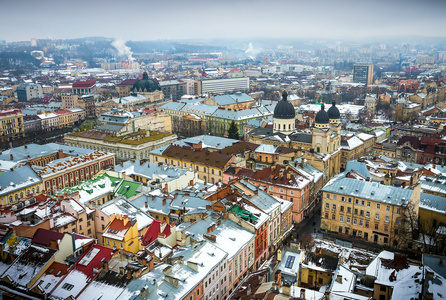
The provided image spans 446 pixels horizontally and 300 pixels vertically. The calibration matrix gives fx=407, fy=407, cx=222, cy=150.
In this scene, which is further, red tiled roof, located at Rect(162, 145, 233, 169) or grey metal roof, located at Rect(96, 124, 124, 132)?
grey metal roof, located at Rect(96, 124, 124, 132)

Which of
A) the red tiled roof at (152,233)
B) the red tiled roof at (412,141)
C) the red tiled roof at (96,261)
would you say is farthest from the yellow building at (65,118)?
the red tiled roof at (96,261)

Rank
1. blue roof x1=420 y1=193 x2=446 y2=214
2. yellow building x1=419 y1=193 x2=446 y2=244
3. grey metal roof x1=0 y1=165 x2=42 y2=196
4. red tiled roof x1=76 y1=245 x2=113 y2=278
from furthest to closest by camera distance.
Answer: grey metal roof x1=0 y1=165 x2=42 y2=196
blue roof x1=420 y1=193 x2=446 y2=214
yellow building x1=419 y1=193 x2=446 y2=244
red tiled roof x1=76 y1=245 x2=113 y2=278

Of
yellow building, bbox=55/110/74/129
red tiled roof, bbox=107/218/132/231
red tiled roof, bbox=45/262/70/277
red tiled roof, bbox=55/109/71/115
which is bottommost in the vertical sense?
yellow building, bbox=55/110/74/129

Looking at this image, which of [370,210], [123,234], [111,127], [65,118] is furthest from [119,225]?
[65,118]

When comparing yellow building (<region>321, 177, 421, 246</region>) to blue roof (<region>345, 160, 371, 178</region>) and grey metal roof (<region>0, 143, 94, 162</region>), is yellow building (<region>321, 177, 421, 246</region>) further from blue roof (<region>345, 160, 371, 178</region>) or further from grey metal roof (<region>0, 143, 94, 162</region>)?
grey metal roof (<region>0, 143, 94, 162</region>)

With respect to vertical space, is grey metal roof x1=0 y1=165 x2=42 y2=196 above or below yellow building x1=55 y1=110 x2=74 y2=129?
above

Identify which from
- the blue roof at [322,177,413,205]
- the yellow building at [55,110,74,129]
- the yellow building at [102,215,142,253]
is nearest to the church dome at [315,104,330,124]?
the blue roof at [322,177,413,205]

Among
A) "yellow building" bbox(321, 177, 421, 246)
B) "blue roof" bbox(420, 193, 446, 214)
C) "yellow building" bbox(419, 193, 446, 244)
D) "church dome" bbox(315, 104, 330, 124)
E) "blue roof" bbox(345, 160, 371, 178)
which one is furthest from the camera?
"church dome" bbox(315, 104, 330, 124)
